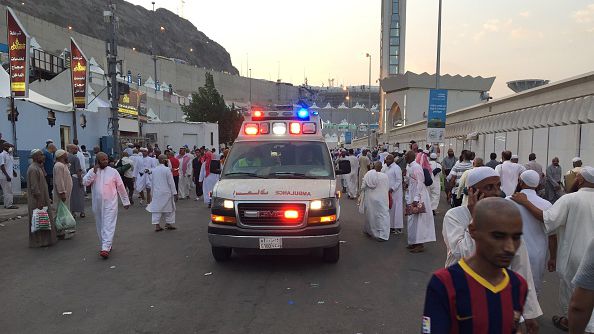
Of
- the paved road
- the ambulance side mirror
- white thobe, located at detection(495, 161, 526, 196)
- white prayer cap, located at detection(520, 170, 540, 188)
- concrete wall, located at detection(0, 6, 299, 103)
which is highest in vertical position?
concrete wall, located at detection(0, 6, 299, 103)

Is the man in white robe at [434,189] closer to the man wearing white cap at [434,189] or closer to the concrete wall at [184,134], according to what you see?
the man wearing white cap at [434,189]

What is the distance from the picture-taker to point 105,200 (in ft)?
26.6

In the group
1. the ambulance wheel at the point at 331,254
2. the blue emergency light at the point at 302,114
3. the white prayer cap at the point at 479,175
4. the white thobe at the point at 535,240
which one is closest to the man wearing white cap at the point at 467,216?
the white prayer cap at the point at 479,175

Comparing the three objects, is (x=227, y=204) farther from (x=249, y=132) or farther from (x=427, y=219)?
(x=427, y=219)

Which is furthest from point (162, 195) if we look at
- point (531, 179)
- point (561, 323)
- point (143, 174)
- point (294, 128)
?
point (561, 323)

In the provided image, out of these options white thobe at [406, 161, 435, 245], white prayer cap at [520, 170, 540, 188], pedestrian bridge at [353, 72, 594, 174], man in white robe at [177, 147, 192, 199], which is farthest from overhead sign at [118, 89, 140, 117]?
white prayer cap at [520, 170, 540, 188]

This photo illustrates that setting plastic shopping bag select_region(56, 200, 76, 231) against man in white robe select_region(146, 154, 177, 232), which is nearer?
plastic shopping bag select_region(56, 200, 76, 231)

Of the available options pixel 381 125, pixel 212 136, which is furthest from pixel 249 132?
pixel 381 125

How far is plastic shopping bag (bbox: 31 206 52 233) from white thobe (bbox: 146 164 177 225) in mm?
2194

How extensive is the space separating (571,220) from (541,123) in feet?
43.7

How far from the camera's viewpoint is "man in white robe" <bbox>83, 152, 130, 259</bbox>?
8047 mm

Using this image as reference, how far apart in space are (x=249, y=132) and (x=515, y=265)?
621 cm

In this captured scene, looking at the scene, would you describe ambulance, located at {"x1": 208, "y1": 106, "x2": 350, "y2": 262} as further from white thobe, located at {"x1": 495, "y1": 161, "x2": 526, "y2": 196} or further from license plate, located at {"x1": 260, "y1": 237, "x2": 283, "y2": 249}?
white thobe, located at {"x1": 495, "y1": 161, "x2": 526, "y2": 196}

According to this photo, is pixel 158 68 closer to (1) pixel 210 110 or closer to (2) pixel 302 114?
(1) pixel 210 110
